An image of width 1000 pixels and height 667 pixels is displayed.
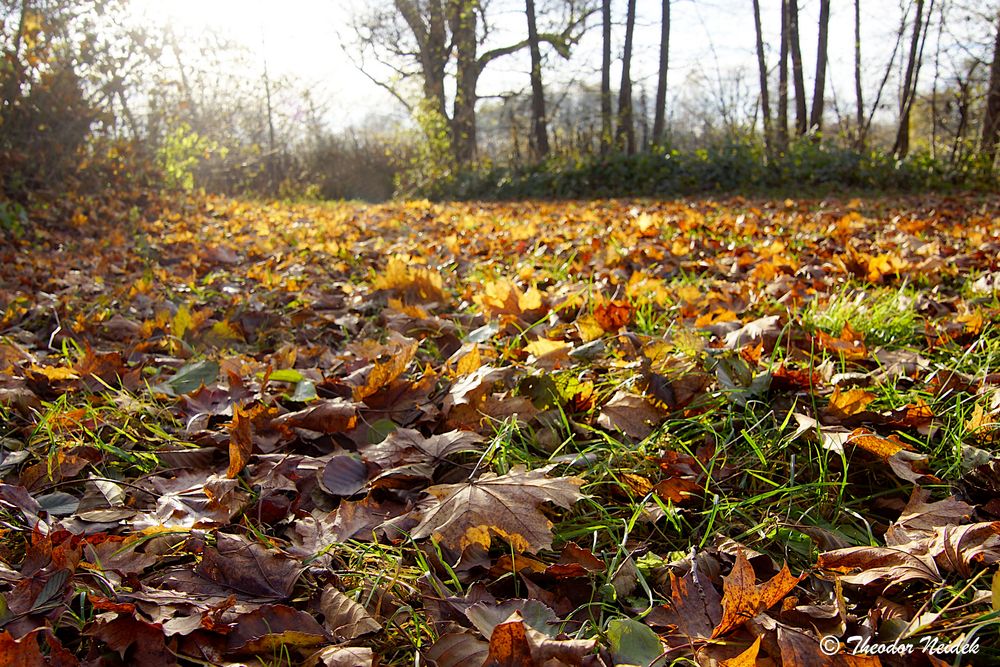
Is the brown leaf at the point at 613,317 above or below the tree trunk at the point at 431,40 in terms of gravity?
below

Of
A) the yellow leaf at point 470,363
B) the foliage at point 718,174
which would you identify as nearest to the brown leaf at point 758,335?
the yellow leaf at point 470,363

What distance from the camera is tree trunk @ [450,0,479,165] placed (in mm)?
16438

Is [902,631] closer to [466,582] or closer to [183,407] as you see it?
[466,582]

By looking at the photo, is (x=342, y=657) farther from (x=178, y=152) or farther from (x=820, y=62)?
(x=820, y=62)

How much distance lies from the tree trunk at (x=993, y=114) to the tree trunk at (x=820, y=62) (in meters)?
3.21

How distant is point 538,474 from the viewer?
1208mm

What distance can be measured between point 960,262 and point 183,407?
3231 millimetres

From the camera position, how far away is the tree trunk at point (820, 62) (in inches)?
529

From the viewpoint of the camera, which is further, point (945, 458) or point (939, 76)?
point (939, 76)

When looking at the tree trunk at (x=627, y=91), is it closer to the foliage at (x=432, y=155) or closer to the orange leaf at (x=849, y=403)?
the foliage at (x=432, y=155)

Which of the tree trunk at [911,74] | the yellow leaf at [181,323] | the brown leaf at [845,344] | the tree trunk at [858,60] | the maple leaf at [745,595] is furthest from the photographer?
the tree trunk at [858,60]

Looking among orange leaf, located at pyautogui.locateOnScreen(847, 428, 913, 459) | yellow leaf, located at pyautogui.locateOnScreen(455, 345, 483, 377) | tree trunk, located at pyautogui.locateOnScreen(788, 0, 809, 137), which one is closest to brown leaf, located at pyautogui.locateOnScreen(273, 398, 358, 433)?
yellow leaf, located at pyautogui.locateOnScreen(455, 345, 483, 377)

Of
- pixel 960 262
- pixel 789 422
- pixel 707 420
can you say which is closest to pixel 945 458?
pixel 789 422

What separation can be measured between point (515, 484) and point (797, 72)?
1538 centimetres
